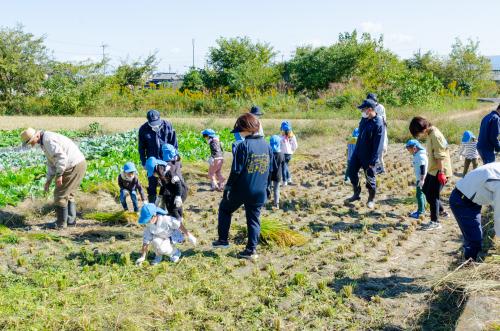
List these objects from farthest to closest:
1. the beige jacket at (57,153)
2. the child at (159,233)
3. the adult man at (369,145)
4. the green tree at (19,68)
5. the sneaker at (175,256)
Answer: the green tree at (19,68), the adult man at (369,145), the beige jacket at (57,153), the sneaker at (175,256), the child at (159,233)

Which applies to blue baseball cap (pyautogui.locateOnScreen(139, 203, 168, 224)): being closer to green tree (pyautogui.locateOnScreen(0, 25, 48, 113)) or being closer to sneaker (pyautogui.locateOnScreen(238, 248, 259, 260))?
sneaker (pyautogui.locateOnScreen(238, 248, 259, 260))

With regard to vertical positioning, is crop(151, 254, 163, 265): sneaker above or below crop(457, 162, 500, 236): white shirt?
below

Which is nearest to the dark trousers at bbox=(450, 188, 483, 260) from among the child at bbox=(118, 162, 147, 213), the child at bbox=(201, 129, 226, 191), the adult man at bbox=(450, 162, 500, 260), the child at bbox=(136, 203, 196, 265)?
the adult man at bbox=(450, 162, 500, 260)

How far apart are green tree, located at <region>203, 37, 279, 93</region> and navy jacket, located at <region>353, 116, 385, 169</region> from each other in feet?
62.1

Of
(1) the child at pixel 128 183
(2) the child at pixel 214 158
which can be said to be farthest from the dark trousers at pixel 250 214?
(2) the child at pixel 214 158

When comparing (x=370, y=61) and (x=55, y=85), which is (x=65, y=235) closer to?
(x=55, y=85)

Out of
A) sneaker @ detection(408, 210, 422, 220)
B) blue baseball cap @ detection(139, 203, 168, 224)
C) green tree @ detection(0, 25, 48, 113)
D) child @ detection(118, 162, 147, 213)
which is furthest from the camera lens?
green tree @ detection(0, 25, 48, 113)

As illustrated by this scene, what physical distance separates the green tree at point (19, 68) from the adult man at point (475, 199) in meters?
23.6

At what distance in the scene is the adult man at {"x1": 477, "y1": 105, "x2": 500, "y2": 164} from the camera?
718cm

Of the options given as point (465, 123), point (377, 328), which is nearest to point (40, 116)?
point (465, 123)

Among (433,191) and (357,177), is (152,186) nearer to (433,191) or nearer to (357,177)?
(357,177)

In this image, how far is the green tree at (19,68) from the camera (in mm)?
23531

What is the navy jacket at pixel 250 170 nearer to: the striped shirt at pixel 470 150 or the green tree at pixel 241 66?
the striped shirt at pixel 470 150

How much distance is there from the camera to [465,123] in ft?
50.4
